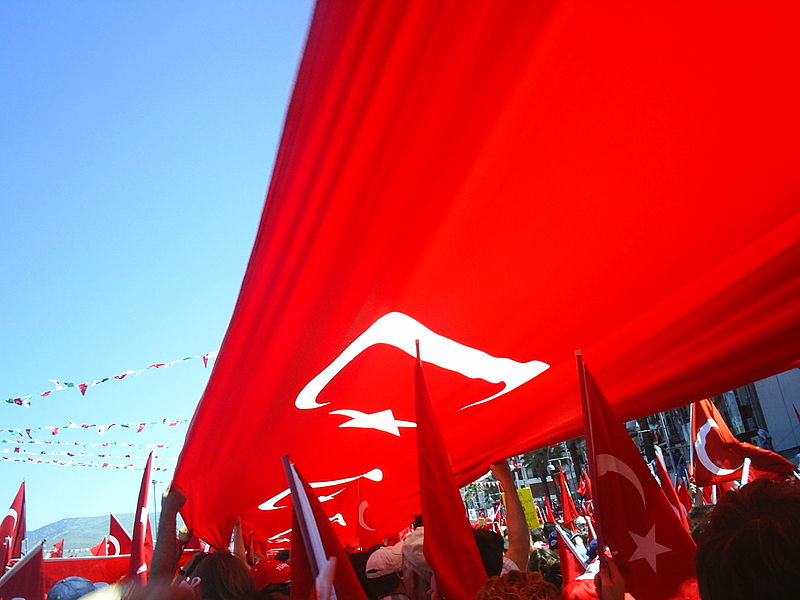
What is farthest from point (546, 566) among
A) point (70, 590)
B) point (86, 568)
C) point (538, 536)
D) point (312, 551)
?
point (538, 536)

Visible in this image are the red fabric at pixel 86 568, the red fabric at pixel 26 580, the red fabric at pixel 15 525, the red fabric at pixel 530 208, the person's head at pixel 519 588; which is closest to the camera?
the red fabric at pixel 530 208

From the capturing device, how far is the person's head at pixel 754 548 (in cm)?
129

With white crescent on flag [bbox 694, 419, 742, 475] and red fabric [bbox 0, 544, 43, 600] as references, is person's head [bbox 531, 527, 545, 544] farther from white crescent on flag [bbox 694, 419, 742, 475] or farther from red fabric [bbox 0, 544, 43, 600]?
red fabric [bbox 0, 544, 43, 600]

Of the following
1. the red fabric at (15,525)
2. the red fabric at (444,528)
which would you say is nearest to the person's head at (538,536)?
the red fabric at (15,525)

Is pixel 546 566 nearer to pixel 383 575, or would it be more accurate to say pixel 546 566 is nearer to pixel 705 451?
pixel 705 451

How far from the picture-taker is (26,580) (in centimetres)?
333

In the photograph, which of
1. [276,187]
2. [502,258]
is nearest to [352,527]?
[502,258]

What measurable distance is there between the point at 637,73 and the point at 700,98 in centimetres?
26

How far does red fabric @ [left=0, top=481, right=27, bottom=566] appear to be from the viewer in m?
9.97

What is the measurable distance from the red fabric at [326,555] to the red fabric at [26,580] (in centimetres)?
118

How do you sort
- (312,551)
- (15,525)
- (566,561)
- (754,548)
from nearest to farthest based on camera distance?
(754,548) < (312,551) < (566,561) < (15,525)

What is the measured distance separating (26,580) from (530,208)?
281 centimetres

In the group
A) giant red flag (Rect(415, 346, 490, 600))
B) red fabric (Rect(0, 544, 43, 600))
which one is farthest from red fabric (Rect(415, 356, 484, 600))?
red fabric (Rect(0, 544, 43, 600))

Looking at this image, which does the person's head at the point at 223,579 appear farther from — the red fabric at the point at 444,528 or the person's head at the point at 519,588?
the person's head at the point at 519,588
